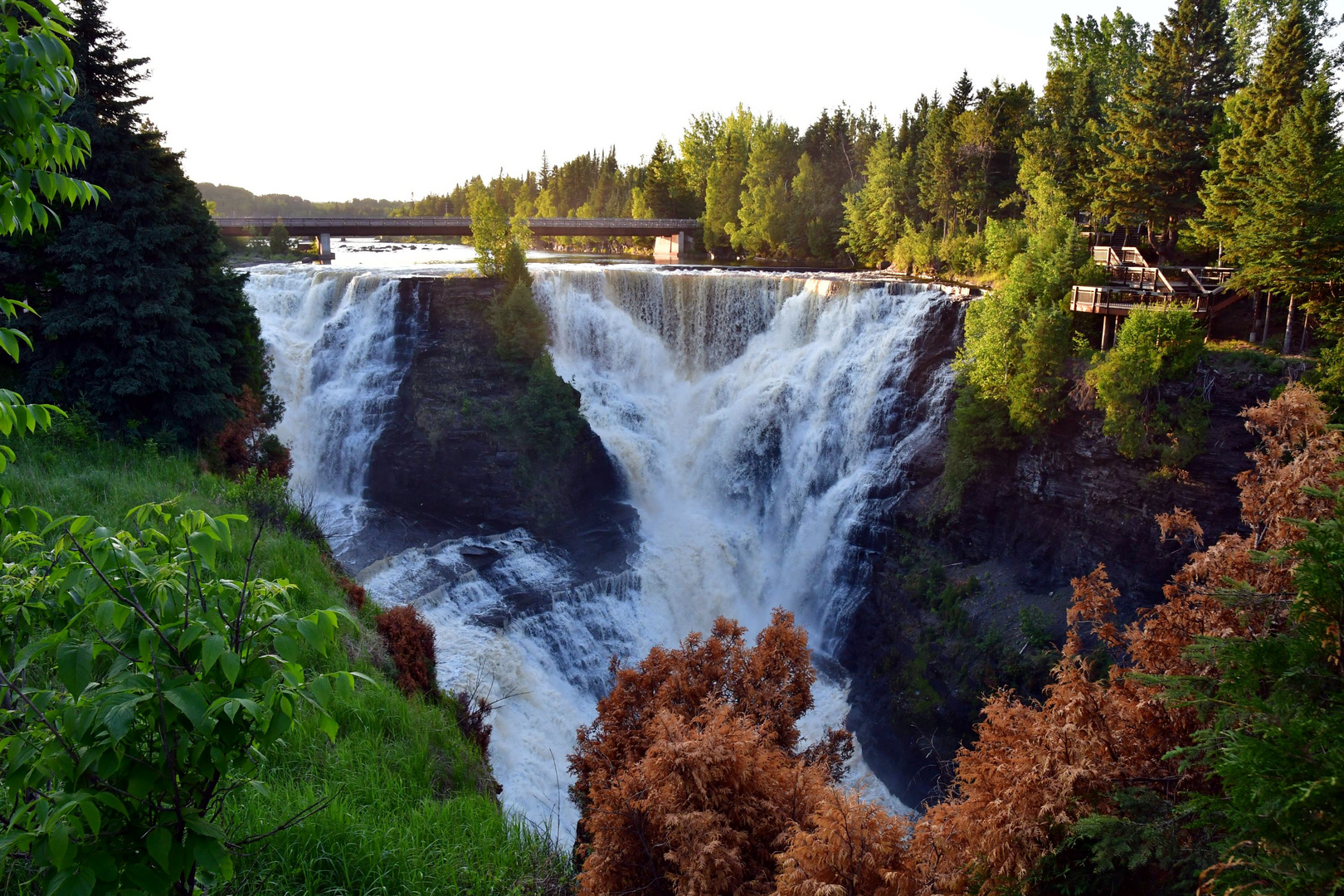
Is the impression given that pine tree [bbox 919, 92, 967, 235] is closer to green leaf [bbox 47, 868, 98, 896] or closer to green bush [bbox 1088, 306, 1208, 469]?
green bush [bbox 1088, 306, 1208, 469]

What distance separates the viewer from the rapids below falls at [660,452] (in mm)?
21516

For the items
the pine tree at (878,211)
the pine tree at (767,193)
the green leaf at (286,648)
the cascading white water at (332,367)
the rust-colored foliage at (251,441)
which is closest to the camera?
the green leaf at (286,648)

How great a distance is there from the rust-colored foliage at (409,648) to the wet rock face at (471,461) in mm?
10723

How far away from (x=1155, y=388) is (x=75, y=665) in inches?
860

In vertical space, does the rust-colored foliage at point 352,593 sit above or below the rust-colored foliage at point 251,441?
below

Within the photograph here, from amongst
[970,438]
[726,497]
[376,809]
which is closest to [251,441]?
[726,497]

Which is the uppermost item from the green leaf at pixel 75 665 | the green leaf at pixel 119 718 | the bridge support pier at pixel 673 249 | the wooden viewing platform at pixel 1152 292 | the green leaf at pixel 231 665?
the bridge support pier at pixel 673 249

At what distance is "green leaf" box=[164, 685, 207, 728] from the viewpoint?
299cm

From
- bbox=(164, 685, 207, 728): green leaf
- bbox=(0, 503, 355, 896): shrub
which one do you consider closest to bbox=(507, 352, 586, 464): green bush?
bbox=(0, 503, 355, 896): shrub

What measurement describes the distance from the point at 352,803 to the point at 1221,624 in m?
8.49

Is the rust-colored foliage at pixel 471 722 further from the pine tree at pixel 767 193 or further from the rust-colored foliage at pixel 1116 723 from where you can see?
the pine tree at pixel 767 193

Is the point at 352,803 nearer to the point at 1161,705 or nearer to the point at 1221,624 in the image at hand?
the point at 1161,705

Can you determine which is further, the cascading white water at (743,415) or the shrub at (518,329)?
the shrub at (518,329)

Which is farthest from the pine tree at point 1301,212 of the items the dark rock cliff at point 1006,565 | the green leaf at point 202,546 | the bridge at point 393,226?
the bridge at point 393,226
